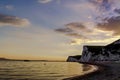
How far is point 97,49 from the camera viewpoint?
182250 mm

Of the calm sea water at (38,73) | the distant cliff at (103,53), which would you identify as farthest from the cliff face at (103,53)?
the calm sea water at (38,73)

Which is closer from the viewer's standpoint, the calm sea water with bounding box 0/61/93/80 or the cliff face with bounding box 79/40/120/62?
the calm sea water with bounding box 0/61/93/80

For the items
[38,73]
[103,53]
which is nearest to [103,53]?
[103,53]

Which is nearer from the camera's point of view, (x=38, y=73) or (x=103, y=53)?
(x=38, y=73)

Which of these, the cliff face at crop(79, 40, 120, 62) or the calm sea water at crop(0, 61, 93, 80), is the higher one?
the cliff face at crop(79, 40, 120, 62)

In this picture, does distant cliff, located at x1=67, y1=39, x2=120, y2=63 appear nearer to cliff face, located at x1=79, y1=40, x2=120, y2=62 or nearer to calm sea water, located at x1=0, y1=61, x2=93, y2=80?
cliff face, located at x1=79, y1=40, x2=120, y2=62

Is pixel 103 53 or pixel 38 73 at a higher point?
pixel 103 53

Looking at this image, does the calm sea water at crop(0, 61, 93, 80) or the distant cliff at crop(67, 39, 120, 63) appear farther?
the distant cliff at crop(67, 39, 120, 63)

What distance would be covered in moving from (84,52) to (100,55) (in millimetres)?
24247

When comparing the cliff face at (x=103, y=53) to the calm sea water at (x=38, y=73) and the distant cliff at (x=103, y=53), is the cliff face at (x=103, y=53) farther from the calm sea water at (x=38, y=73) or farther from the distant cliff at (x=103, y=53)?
the calm sea water at (x=38, y=73)

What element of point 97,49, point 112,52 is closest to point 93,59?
point 97,49

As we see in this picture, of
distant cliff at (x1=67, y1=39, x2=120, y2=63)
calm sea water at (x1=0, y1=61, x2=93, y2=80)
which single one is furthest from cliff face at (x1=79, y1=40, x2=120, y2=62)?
calm sea water at (x1=0, y1=61, x2=93, y2=80)

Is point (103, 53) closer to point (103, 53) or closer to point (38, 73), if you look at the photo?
point (103, 53)

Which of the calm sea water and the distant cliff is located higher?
the distant cliff
